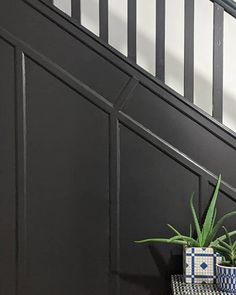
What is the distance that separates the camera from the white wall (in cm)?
222

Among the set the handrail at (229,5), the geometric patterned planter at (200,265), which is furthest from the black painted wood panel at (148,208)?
the handrail at (229,5)

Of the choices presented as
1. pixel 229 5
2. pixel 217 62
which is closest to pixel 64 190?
pixel 217 62

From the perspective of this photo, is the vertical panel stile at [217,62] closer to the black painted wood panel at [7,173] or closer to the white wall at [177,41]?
the white wall at [177,41]

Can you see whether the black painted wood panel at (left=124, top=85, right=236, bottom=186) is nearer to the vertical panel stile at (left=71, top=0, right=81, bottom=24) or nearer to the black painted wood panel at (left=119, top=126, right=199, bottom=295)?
the black painted wood panel at (left=119, top=126, right=199, bottom=295)

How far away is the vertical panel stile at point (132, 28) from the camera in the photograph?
2.17m

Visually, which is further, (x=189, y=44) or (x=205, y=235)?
(x=189, y=44)

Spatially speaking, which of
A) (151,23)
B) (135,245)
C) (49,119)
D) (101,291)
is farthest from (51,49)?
(101,291)

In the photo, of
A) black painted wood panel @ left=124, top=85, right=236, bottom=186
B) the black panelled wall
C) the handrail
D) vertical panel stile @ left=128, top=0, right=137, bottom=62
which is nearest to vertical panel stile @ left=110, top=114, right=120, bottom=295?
the black panelled wall

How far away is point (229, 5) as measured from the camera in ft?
6.74

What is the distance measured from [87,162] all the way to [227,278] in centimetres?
73

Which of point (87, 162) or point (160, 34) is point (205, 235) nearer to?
point (87, 162)

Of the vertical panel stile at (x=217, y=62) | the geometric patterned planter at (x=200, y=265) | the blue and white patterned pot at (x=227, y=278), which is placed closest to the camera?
the blue and white patterned pot at (x=227, y=278)

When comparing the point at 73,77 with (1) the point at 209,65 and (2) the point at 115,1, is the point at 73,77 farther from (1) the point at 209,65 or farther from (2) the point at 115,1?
(1) the point at 209,65

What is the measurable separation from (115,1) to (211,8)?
42cm
